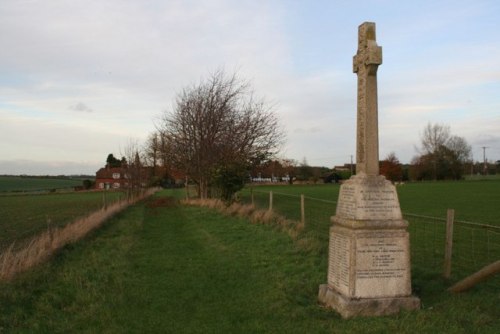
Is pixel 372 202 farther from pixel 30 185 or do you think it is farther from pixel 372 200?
pixel 30 185

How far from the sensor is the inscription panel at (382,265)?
6.06m

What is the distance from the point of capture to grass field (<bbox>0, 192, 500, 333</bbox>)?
5586 mm

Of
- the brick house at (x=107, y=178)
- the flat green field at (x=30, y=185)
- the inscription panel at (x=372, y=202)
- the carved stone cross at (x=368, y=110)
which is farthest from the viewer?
the brick house at (x=107, y=178)

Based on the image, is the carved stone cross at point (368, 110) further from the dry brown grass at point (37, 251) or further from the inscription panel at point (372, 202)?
the dry brown grass at point (37, 251)

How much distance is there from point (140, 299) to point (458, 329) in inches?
167

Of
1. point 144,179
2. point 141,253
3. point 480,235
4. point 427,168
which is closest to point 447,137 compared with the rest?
point 427,168

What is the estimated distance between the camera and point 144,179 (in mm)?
40812

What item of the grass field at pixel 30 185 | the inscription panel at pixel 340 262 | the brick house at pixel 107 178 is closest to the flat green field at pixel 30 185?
the grass field at pixel 30 185

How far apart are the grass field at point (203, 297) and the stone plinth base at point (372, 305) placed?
16cm

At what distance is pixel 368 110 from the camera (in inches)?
253

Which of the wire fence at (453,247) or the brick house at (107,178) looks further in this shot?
the brick house at (107,178)

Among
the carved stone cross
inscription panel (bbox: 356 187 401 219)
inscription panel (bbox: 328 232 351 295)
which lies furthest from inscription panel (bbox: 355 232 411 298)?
the carved stone cross

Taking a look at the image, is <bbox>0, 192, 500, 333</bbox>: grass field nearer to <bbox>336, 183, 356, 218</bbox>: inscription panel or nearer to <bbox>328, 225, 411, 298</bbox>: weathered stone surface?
<bbox>328, 225, 411, 298</bbox>: weathered stone surface

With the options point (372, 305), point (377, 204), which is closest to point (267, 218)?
point (377, 204)
